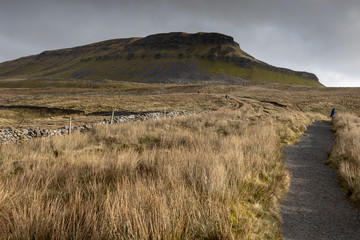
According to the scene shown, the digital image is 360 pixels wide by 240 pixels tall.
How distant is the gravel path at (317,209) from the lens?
2863 mm

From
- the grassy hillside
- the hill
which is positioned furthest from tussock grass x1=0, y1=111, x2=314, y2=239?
the hill

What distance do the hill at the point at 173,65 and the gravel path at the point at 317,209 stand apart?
298ft

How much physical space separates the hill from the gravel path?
9082 centimetres

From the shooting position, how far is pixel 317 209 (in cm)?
348

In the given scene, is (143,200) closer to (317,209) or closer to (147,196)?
(147,196)

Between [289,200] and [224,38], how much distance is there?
611 feet

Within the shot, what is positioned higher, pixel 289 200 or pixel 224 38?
pixel 224 38

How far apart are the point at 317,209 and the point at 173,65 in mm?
128313

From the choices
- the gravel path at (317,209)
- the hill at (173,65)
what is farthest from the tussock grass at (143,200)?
the hill at (173,65)

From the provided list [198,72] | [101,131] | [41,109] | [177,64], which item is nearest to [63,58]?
[177,64]

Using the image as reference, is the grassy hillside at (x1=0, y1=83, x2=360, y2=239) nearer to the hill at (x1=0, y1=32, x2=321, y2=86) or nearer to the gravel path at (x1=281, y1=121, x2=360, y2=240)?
the gravel path at (x1=281, y1=121, x2=360, y2=240)

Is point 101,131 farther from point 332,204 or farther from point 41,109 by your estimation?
point 41,109

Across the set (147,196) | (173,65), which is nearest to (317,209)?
(147,196)

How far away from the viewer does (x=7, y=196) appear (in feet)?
8.04
